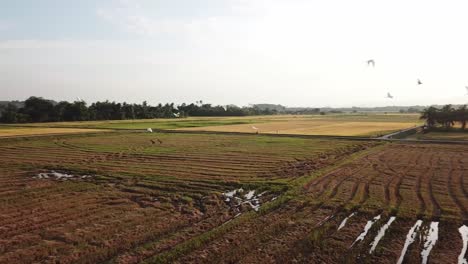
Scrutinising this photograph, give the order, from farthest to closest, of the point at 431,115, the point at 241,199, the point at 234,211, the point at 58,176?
the point at 431,115 < the point at 58,176 < the point at 241,199 < the point at 234,211

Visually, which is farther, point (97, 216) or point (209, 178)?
point (209, 178)

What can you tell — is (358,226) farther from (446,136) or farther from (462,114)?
(462,114)

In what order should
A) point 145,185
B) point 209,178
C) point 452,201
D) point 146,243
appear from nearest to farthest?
1. point 146,243
2. point 452,201
3. point 145,185
4. point 209,178

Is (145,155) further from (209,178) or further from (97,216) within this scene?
(97,216)

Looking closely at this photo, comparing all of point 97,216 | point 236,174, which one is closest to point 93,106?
point 236,174

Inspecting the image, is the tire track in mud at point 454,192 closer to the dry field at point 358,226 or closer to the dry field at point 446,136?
the dry field at point 358,226

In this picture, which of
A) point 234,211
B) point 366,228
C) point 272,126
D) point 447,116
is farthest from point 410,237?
point 272,126

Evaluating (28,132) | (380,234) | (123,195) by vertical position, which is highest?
(28,132)
